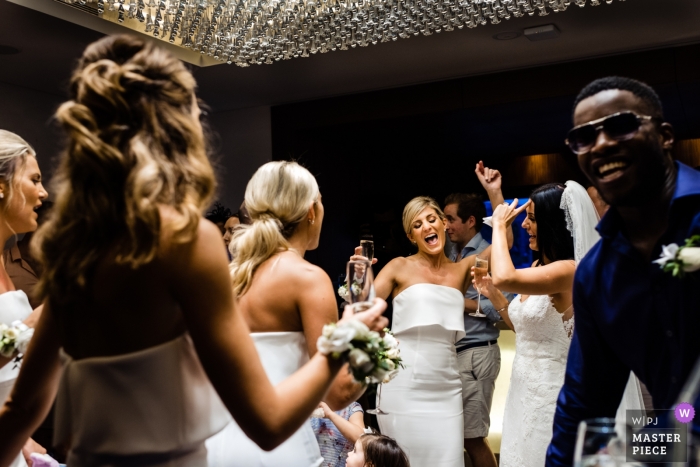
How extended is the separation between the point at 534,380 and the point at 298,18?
7.29 ft

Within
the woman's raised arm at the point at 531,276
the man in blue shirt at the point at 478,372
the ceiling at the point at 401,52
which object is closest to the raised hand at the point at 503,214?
the woman's raised arm at the point at 531,276

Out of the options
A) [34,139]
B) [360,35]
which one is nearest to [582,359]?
[360,35]

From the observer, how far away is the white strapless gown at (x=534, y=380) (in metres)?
3.36

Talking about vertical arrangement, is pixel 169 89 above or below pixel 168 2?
below

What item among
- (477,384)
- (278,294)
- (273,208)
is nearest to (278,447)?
(278,294)

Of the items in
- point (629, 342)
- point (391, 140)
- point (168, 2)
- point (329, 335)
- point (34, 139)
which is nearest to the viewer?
point (329, 335)

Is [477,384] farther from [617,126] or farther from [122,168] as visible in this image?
[122,168]

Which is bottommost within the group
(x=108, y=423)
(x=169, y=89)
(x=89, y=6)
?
(x=108, y=423)

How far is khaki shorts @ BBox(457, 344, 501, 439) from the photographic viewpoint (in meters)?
4.66

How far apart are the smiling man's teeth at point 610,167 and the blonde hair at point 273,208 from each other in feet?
3.68

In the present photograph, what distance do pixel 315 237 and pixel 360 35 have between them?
1.80 metres

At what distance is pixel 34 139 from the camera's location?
19.7 feet

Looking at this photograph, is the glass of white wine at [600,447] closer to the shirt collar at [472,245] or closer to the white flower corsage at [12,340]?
the white flower corsage at [12,340]

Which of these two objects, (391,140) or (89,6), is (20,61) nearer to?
(89,6)
